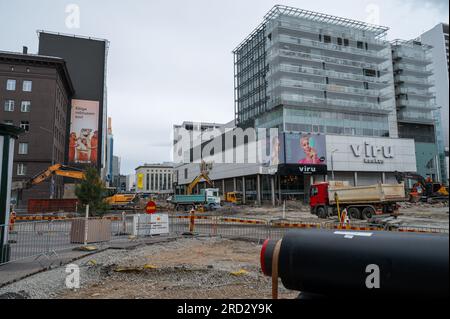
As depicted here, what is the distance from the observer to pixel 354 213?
25281 mm

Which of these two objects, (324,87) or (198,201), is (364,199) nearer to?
(198,201)

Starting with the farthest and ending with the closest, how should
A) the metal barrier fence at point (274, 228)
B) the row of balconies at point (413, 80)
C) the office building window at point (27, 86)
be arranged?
the row of balconies at point (413, 80)
the office building window at point (27, 86)
the metal barrier fence at point (274, 228)

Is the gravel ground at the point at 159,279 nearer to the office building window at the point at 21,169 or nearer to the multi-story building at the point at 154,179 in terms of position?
the office building window at the point at 21,169

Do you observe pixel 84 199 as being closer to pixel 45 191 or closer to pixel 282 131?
pixel 45 191

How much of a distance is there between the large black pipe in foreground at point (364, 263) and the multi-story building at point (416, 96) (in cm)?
8511

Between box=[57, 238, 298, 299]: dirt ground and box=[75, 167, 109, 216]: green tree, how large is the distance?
13539 millimetres

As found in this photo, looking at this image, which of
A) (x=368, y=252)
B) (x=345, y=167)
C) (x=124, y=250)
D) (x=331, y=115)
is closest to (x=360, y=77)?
(x=331, y=115)

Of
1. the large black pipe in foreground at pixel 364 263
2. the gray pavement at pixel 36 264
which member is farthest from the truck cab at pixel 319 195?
the large black pipe in foreground at pixel 364 263

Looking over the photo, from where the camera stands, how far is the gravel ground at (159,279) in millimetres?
6688

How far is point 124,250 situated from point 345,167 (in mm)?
53439

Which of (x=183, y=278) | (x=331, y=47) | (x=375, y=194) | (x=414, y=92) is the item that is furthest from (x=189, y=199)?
(x=414, y=92)

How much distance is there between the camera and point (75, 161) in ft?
217

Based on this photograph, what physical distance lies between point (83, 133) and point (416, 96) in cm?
7981

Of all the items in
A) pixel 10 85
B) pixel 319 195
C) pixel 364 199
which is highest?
pixel 10 85
